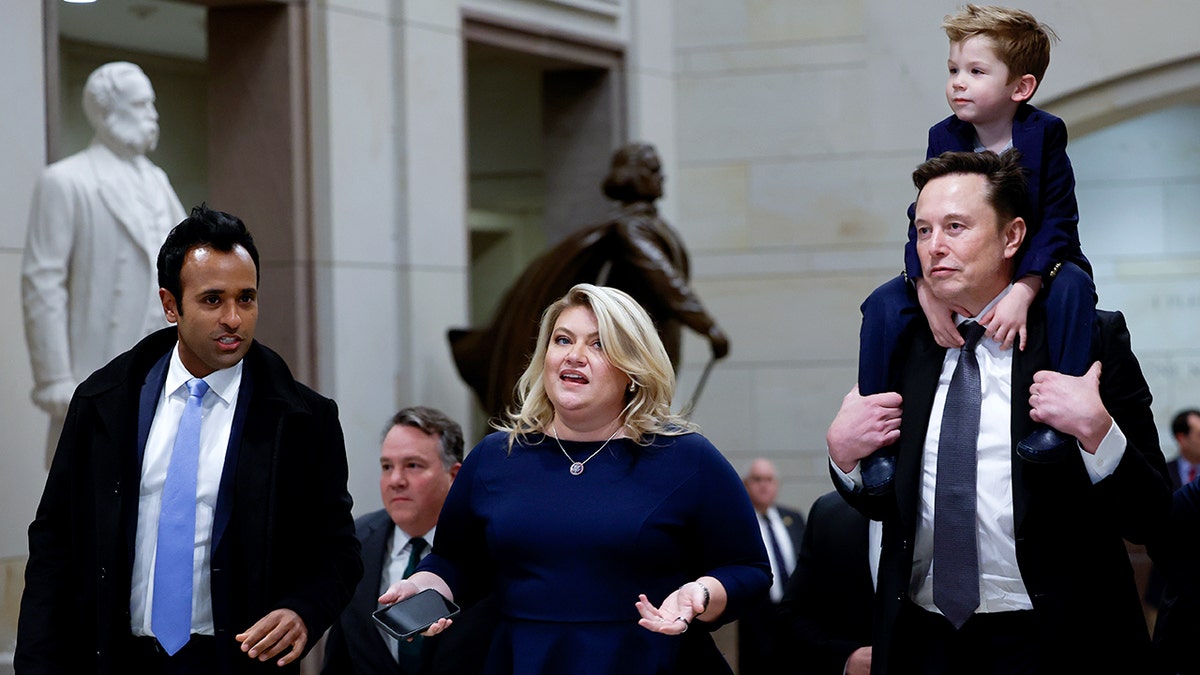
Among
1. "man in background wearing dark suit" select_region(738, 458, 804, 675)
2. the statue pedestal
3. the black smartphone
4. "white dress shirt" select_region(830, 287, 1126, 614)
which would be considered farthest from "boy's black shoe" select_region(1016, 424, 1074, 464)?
the statue pedestal

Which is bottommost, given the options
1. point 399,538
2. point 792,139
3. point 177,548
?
point 399,538

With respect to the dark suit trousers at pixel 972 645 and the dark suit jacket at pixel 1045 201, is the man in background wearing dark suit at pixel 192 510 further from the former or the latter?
the dark suit jacket at pixel 1045 201

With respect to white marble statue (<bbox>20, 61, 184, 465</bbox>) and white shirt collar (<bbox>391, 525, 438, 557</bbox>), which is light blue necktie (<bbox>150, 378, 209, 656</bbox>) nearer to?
white shirt collar (<bbox>391, 525, 438, 557</bbox>)

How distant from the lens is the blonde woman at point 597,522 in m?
3.48

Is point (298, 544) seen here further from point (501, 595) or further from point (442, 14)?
point (442, 14)

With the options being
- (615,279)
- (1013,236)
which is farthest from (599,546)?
(615,279)

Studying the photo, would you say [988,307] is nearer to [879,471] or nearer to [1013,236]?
[1013,236]

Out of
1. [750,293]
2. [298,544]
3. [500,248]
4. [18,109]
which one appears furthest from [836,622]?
[500,248]

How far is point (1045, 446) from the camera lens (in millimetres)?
3264

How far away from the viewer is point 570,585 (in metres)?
3.48

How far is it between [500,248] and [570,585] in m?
9.92

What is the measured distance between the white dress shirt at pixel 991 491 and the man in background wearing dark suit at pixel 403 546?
137 cm

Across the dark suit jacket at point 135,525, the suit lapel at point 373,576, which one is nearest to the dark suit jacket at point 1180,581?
the dark suit jacket at point 135,525

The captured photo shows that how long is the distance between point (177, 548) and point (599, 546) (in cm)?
90
